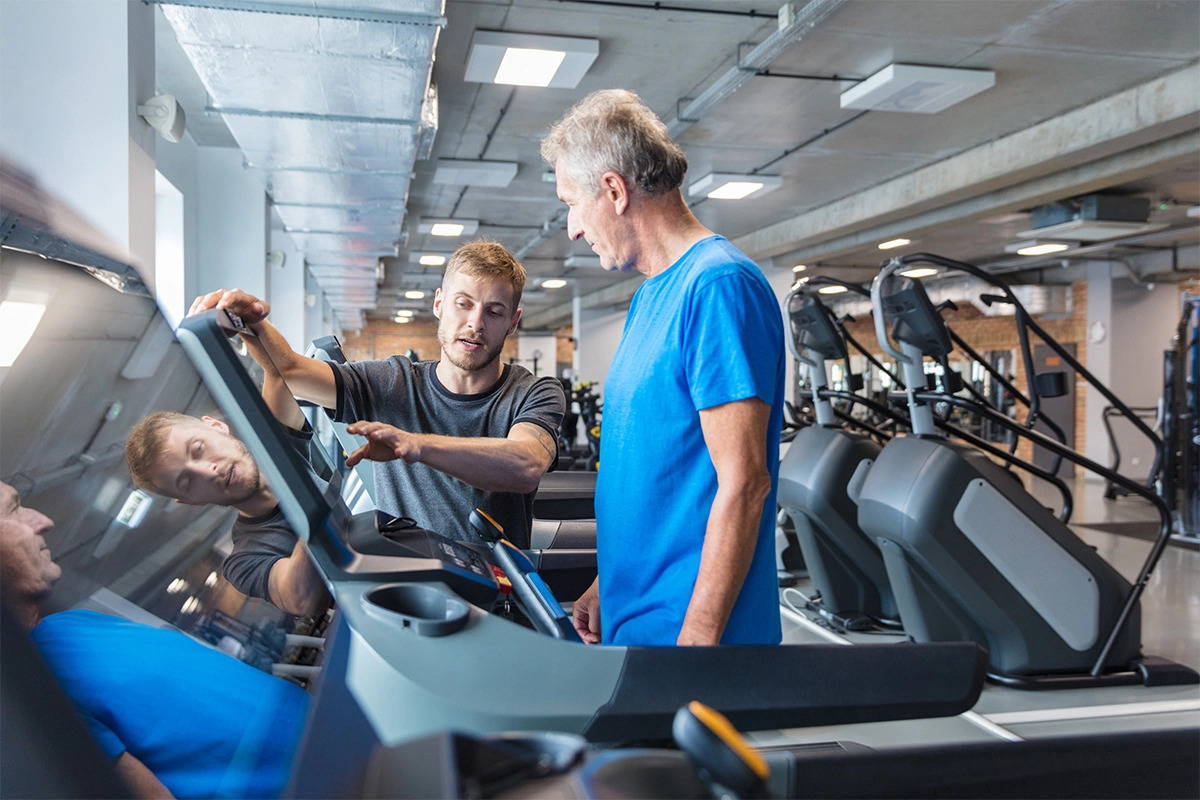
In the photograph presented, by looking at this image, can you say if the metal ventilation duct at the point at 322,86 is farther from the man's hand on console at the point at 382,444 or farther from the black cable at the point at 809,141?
the black cable at the point at 809,141

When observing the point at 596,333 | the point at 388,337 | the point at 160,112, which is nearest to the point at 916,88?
the point at 160,112

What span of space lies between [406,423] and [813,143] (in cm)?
587

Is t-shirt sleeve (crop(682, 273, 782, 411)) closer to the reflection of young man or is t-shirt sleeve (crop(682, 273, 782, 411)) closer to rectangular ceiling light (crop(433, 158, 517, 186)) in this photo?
the reflection of young man

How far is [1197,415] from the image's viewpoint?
7.31 meters

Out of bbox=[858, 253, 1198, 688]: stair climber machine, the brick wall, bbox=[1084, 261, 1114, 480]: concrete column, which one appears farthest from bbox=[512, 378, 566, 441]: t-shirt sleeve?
the brick wall

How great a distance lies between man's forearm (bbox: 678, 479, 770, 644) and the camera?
1.29 meters

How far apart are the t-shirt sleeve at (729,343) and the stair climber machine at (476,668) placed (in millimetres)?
365

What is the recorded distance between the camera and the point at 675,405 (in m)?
1.37

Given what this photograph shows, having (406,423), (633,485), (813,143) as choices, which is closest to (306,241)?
(813,143)

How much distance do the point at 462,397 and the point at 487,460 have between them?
383 millimetres

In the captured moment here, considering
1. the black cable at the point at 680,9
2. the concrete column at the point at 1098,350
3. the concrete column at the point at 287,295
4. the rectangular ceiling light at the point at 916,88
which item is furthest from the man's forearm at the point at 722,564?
the concrete column at the point at 1098,350

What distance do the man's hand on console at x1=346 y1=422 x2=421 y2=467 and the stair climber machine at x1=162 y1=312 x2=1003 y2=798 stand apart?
0.14m

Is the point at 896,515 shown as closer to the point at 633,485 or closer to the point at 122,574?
the point at 633,485

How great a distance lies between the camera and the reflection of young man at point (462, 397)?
1714mm
